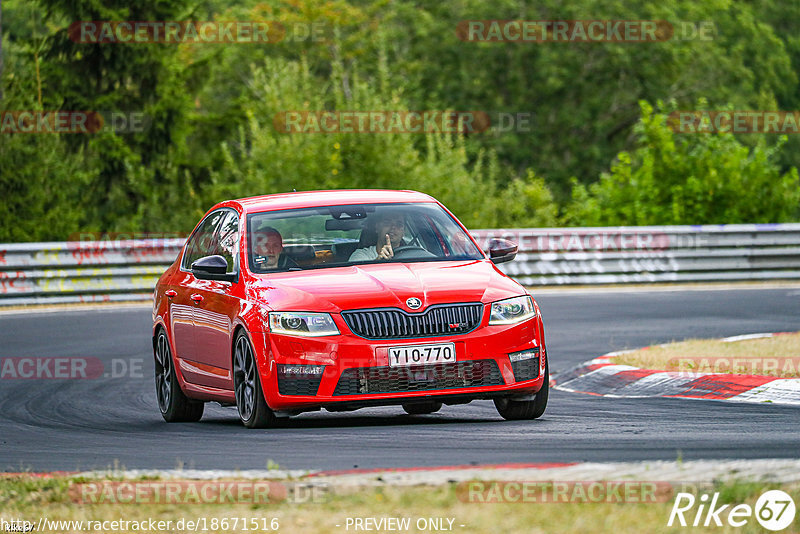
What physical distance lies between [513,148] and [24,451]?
5445cm

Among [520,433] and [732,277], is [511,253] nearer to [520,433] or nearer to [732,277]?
[520,433]

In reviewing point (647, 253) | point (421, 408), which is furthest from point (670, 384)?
point (647, 253)

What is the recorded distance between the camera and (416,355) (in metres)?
9.27

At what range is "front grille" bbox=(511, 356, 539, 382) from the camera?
9.62 m

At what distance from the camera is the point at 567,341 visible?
16703 millimetres

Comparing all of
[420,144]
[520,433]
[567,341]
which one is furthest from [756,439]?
[420,144]

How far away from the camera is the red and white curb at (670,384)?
1090cm

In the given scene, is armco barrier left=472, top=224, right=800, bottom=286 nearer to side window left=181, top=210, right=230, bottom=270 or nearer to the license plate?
side window left=181, top=210, right=230, bottom=270

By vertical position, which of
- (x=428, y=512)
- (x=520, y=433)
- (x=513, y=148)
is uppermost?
(x=428, y=512)

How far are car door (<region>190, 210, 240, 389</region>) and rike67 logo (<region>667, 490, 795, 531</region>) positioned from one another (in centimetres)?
476

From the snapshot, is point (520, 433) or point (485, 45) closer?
point (520, 433)

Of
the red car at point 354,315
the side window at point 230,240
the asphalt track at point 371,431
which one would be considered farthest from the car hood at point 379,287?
the asphalt track at point 371,431

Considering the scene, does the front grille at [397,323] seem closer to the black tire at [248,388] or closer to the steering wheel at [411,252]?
the black tire at [248,388]

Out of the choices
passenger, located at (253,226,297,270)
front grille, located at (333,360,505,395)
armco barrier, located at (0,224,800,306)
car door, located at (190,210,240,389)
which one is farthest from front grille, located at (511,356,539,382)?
armco barrier, located at (0,224,800,306)
